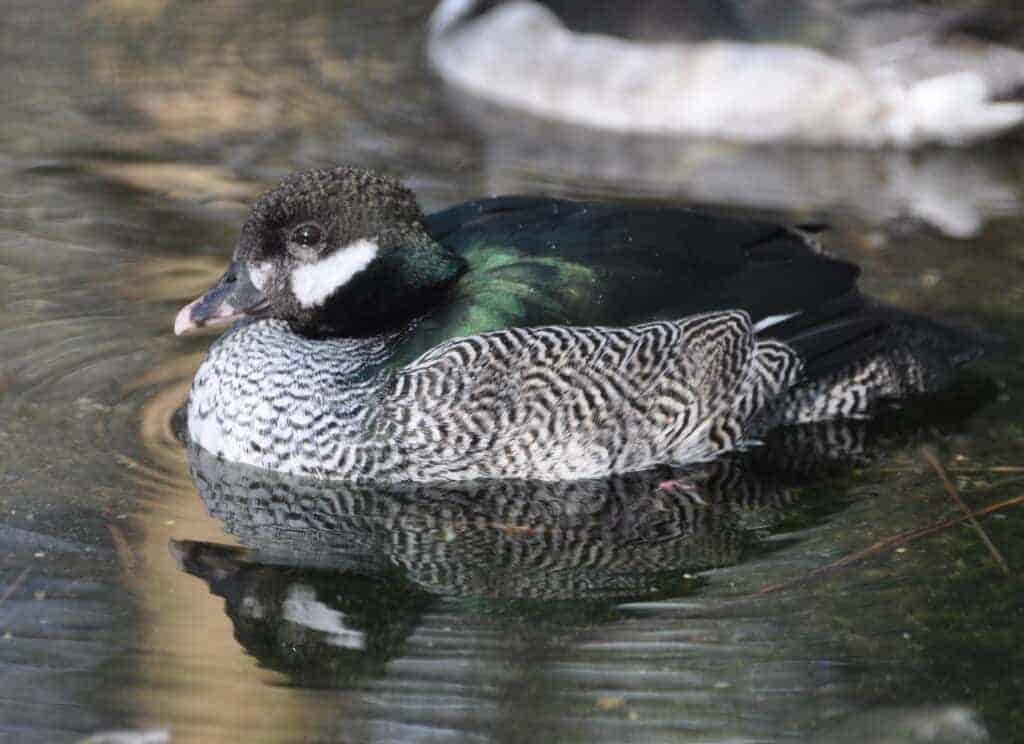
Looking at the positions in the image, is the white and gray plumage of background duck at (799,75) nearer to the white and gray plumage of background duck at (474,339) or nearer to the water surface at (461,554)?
the water surface at (461,554)

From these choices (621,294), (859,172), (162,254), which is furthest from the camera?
(859,172)

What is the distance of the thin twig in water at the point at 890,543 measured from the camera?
23.1 ft

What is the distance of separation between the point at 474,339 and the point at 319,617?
150 cm

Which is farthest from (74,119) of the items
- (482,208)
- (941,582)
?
(941,582)

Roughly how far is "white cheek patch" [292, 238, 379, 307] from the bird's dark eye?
9 cm

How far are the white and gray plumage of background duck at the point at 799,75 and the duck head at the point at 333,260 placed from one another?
17.9ft

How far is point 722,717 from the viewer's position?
6.07 m

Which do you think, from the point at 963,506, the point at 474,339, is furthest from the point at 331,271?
the point at 963,506

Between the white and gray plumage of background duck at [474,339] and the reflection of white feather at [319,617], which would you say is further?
the white and gray plumage of background duck at [474,339]

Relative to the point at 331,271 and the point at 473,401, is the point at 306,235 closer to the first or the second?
the point at 331,271

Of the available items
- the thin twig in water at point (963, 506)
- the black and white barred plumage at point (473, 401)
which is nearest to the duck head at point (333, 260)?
the black and white barred plumage at point (473, 401)

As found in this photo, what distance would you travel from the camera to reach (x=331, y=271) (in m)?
7.76

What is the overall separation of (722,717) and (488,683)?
0.79 m

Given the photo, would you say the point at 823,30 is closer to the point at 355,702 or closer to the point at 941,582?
the point at 941,582
